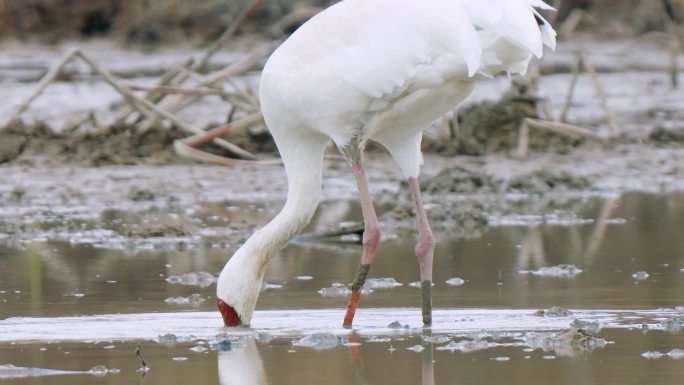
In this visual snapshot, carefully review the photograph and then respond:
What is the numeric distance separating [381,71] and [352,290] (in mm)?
1070

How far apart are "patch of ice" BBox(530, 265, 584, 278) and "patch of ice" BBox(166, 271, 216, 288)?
1.78 meters

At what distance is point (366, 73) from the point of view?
24.5ft

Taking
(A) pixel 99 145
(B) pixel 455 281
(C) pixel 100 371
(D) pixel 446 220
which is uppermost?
(A) pixel 99 145

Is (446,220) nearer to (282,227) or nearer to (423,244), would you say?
(423,244)

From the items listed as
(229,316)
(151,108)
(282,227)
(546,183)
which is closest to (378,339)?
(229,316)

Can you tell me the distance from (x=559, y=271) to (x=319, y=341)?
7.80ft

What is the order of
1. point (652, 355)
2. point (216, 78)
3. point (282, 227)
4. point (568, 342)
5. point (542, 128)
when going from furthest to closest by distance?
point (542, 128), point (216, 78), point (282, 227), point (568, 342), point (652, 355)

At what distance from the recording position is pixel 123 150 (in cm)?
1377

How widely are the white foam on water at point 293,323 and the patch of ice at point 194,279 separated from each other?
36.1 inches

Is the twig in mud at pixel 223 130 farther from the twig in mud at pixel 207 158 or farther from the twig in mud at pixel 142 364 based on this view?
the twig in mud at pixel 142 364

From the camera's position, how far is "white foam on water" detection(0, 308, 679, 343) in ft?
22.6

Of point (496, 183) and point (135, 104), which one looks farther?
point (135, 104)

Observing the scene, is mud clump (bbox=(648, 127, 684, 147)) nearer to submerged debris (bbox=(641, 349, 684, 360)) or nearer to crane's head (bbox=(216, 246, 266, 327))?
crane's head (bbox=(216, 246, 266, 327))

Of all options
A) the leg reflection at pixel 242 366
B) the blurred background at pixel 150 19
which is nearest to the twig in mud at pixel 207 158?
the leg reflection at pixel 242 366
